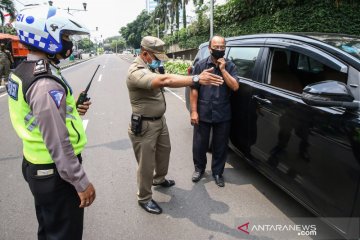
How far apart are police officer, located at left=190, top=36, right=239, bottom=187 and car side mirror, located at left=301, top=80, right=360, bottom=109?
1.23m

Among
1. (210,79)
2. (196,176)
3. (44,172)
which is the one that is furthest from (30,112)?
(196,176)

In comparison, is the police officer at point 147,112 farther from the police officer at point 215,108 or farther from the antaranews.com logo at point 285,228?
the antaranews.com logo at point 285,228

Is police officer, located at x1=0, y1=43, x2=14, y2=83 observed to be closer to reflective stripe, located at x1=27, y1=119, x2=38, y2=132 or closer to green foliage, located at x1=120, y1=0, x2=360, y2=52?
green foliage, located at x1=120, y1=0, x2=360, y2=52

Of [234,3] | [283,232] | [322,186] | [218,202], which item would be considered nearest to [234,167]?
[218,202]

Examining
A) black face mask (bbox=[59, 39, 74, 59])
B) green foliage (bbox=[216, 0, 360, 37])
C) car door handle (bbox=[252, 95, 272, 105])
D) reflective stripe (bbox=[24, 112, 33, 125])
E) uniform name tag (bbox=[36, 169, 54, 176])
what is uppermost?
green foliage (bbox=[216, 0, 360, 37])

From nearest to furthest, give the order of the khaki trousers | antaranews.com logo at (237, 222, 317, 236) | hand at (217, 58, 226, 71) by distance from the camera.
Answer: antaranews.com logo at (237, 222, 317, 236) → the khaki trousers → hand at (217, 58, 226, 71)

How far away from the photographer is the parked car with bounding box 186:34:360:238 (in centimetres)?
224

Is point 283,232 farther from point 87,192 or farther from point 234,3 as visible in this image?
point 234,3

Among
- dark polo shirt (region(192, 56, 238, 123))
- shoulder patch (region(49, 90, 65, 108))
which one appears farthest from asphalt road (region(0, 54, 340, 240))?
shoulder patch (region(49, 90, 65, 108))

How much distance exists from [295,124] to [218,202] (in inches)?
49.8

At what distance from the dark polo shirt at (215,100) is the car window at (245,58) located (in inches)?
12.6

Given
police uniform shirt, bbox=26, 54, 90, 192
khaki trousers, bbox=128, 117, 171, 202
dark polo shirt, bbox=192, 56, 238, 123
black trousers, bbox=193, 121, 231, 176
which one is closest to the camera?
police uniform shirt, bbox=26, 54, 90, 192

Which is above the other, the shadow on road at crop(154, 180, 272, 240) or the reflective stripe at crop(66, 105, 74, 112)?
the reflective stripe at crop(66, 105, 74, 112)

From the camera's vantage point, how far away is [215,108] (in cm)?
364
